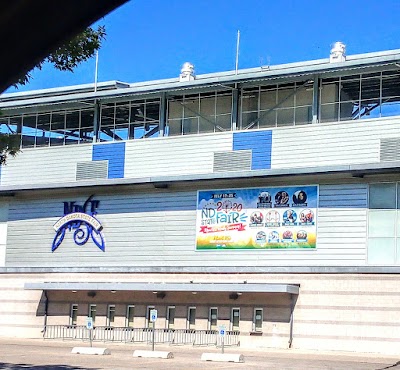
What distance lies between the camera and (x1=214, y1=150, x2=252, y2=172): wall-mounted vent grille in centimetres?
3794

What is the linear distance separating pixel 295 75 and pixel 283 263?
7884mm

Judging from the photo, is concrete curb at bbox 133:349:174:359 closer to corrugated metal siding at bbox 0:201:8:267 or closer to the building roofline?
the building roofline

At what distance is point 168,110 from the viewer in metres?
41.2

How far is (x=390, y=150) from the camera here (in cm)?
3478

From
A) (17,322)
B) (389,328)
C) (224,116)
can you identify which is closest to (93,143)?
(224,116)

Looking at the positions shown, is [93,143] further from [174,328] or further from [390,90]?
[390,90]

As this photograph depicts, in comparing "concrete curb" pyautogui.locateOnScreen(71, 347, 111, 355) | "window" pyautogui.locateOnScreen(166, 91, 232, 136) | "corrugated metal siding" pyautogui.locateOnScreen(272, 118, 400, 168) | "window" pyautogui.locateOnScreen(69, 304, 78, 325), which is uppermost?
"window" pyautogui.locateOnScreen(166, 91, 232, 136)

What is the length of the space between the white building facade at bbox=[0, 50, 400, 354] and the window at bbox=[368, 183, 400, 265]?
5cm

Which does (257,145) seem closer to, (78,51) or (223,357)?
(223,357)

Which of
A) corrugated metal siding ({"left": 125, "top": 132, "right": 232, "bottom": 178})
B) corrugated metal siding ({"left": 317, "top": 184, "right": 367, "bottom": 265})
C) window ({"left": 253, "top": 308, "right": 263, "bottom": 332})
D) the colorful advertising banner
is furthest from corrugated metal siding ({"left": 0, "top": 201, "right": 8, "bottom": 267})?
corrugated metal siding ({"left": 317, "top": 184, "right": 367, "bottom": 265})

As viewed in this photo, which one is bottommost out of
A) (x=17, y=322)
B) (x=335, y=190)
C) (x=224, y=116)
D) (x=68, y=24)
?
(x=17, y=322)

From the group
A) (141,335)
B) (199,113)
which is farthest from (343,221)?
(141,335)

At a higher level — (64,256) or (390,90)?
(390,90)

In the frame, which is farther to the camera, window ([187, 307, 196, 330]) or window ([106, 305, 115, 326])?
window ([106, 305, 115, 326])
